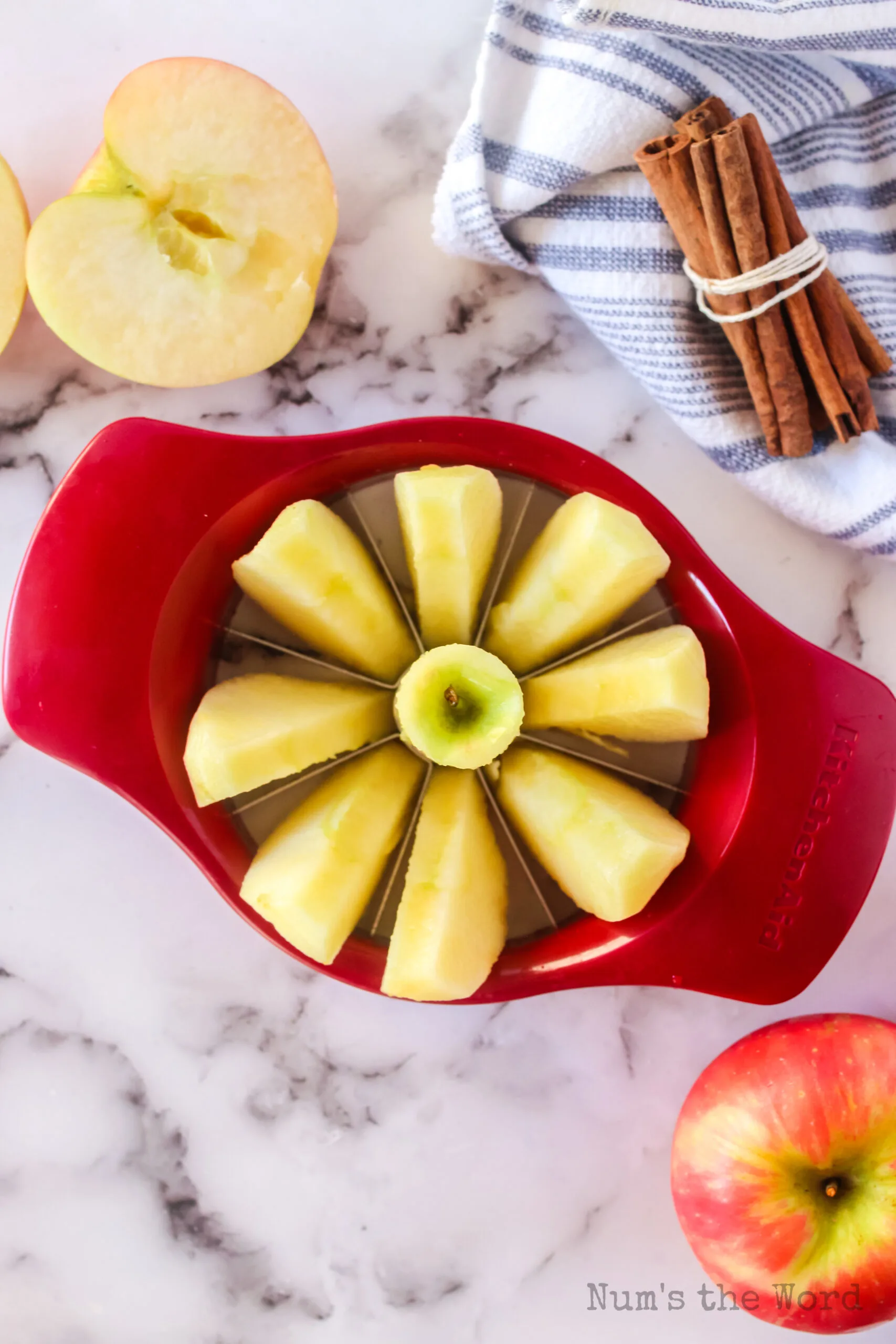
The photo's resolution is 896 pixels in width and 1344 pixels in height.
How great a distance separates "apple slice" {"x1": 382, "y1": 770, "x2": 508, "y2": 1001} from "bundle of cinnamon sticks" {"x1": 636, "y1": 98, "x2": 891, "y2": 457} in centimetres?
38

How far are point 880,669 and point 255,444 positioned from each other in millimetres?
569

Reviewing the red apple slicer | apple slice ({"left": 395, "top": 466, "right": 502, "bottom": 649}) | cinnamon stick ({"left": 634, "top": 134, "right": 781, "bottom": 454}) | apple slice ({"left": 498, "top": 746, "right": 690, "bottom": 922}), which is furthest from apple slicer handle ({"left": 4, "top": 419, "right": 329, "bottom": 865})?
cinnamon stick ({"left": 634, "top": 134, "right": 781, "bottom": 454})

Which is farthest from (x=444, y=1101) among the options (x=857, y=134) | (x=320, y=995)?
(x=857, y=134)

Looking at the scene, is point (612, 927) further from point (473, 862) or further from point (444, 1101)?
point (444, 1101)

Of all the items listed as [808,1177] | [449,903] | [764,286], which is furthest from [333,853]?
[764,286]

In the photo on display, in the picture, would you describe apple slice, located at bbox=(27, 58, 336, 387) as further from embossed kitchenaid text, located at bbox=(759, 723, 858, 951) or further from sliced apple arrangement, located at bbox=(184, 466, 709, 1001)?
embossed kitchenaid text, located at bbox=(759, 723, 858, 951)

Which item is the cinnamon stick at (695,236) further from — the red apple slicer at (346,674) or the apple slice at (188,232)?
the apple slice at (188,232)

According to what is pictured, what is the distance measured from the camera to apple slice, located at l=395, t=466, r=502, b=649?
2.30 ft

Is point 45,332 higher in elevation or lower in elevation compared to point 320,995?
higher

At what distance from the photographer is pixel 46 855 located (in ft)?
2.84

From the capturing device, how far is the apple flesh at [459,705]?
709 millimetres

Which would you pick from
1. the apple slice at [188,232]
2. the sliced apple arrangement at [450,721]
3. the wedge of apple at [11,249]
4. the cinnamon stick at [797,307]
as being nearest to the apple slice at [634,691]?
the sliced apple arrangement at [450,721]

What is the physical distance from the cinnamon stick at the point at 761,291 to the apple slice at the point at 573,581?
18 centimetres

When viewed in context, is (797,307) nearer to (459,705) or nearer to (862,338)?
(862,338)
